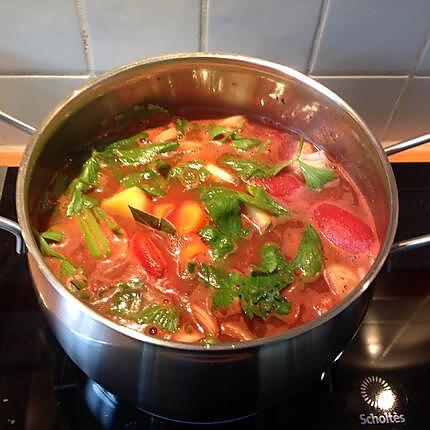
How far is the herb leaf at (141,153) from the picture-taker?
1.14 meters

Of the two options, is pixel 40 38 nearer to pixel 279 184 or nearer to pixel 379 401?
pixel 279 184

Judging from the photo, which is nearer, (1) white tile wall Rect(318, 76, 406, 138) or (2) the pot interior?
(2) the pot interior

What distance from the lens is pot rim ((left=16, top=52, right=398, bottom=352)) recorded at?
721mm

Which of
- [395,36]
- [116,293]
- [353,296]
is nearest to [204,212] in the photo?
[116,293]

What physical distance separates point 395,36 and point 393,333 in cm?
53

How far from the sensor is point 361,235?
41.9 inches

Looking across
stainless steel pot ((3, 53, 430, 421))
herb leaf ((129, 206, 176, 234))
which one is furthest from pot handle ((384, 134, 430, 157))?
herb leaf ((129, 206, 176, 234))

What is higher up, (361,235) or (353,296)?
(361,235)

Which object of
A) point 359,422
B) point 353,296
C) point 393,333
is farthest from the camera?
point 393,333

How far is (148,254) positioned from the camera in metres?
0.99

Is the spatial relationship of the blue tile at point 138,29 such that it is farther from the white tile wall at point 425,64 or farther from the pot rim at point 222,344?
the white tile wall at point 425,64

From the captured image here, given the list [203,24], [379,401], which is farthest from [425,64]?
[379,401]

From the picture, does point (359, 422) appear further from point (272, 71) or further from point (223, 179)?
point (272, 71)

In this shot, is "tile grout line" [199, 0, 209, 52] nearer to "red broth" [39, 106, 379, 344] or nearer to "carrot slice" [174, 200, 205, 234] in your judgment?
"red broth" [39, 106, 379, 344]
